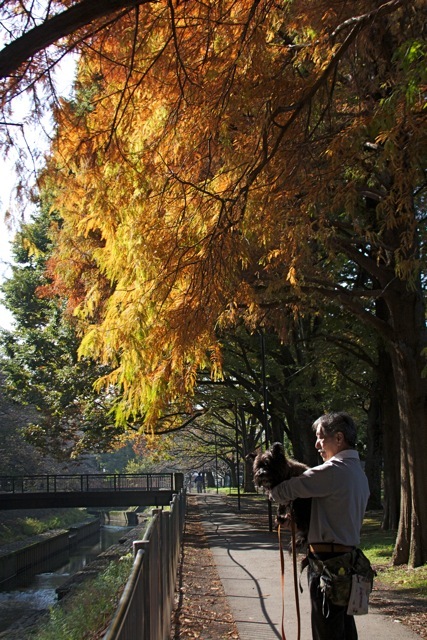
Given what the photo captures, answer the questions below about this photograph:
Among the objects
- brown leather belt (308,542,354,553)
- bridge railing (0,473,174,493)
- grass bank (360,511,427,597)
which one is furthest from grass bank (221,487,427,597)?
bridge railing (0,473,174,493)

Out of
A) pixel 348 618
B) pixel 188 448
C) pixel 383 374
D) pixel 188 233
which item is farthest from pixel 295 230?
pixel 188 448

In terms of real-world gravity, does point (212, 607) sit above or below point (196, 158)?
Answer: below

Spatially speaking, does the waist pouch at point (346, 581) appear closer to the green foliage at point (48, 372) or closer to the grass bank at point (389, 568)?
the grass bank at point (389, 568)

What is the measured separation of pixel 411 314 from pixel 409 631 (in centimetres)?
608

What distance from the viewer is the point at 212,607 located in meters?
9.45

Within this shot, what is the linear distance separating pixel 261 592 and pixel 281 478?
6.41 meters

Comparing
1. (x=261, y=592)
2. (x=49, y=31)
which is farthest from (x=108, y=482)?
(x=49, y=31)

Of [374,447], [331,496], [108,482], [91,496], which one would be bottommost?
[91,496]

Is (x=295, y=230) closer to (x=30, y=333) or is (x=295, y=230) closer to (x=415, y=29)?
(x=415, y=29)

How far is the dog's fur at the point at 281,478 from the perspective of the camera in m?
4.69

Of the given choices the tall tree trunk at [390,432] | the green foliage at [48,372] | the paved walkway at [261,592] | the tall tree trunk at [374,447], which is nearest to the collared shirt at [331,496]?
the paved walkway at [261,592]

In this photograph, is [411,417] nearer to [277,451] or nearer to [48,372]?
[277,451]

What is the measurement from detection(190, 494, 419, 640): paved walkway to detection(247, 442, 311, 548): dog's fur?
3.16 metres

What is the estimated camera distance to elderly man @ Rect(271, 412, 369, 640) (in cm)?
450
